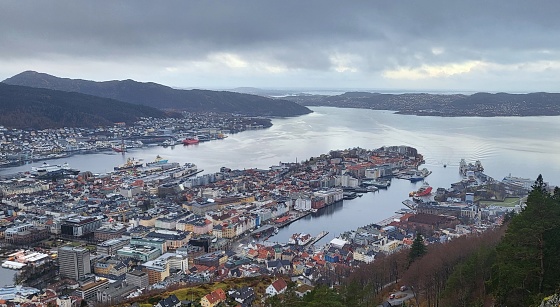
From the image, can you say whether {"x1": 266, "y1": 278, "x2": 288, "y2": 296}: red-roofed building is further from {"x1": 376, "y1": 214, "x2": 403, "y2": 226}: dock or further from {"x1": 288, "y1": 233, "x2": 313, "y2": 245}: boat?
{"x1": 376, "y1": 214, "x2": 403, "y2": 226}: dock

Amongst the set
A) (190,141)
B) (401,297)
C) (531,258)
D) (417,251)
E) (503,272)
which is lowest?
(190,141)

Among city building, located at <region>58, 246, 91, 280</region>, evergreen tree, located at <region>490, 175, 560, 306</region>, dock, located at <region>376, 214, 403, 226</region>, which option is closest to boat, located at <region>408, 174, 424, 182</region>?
dock, located at <region>376, 214, 403, 226</region>

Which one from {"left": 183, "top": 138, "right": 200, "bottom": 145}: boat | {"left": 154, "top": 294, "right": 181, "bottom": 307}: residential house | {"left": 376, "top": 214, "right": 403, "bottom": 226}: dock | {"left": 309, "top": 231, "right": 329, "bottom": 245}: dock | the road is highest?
the road

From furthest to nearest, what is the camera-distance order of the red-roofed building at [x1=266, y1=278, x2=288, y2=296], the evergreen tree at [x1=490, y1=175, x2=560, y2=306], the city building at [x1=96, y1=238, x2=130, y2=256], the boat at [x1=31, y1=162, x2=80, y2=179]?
the boat at [x1=31, y1=162, x2=80, y2=179] → the city building at [x1=96, y1=238, x2=130, y2=256] → the red-roofed building at [x1=266, y1=278, x2=288, y2=296] → the evergreen tree at [x1=490, y1=175, x2=560, y2=306]

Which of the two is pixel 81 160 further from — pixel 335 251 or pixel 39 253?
pixel 335 251

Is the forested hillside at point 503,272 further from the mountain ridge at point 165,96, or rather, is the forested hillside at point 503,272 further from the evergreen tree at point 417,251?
the mountain ridge at point 165,96

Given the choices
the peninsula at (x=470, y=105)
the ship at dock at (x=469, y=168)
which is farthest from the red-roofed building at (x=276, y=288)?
the peninsula at (x=470, y=105)

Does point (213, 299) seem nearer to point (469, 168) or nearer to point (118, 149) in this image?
point (469, 168)

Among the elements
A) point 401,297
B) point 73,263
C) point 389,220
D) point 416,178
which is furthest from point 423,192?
point 73,263
